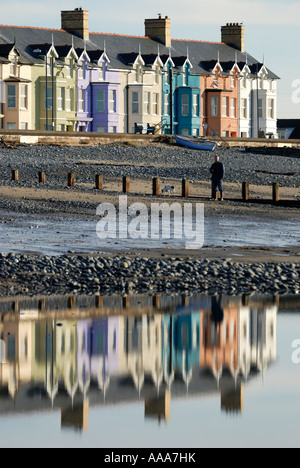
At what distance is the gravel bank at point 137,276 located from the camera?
1944 centimetres

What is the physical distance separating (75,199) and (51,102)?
5328 cm

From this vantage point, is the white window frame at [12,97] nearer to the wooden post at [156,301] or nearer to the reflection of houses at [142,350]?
the wooden post at [156,301]

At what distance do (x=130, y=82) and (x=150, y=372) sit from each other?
85.1 meters

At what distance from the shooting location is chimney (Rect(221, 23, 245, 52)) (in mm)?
111312

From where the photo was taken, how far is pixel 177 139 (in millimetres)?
70812

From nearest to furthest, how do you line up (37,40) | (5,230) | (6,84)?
(5,230) < (6,84) < (37,40)

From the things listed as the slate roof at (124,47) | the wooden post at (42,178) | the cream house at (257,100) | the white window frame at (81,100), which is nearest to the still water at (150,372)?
the wooden post at (42,178)

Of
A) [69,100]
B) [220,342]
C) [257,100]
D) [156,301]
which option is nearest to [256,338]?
[220,342]

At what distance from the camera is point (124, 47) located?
97938mm

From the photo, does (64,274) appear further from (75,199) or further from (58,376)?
(75,199)

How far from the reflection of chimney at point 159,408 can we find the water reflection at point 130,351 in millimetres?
10

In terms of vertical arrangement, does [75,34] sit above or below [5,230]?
above
